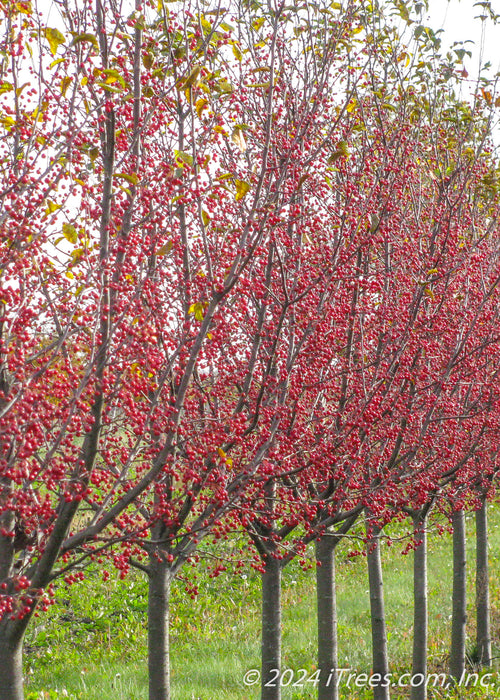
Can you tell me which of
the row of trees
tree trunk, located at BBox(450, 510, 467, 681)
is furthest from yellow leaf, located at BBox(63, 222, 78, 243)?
tree trunk, located at BBox(450, 510, 467, 681)

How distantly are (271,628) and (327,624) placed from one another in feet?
3.57

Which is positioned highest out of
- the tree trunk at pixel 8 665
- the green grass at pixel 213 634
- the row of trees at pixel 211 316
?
the row of trees at pixel 211 316

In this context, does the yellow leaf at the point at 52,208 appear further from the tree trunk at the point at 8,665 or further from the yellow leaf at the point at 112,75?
the tree trunk at the point at 8,665

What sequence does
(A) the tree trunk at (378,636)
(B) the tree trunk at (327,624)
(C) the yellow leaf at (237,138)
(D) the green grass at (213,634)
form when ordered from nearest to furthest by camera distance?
(C) the yellow leaf at (237,138) → (B) the tree trunk at (327,624) → (A) the tree trunk at (378,636) → (D) the green grass at (213,634)

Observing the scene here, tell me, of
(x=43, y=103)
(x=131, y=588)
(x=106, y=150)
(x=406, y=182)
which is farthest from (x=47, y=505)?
(x=131, y=588)

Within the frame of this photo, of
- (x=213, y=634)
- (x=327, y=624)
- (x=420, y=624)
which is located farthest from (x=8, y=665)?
(x=213, y=634)

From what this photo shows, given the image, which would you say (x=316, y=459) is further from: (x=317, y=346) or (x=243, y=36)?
(x=243, y=36)

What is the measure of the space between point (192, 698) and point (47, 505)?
22.8 ft

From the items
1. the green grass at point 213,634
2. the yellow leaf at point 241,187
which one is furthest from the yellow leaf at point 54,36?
the green grass at point 213,634

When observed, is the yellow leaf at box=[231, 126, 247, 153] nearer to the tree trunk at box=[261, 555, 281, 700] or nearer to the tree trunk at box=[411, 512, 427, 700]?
the tree trunk at box=[261, 555, 281, 700]

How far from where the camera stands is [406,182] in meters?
7.39

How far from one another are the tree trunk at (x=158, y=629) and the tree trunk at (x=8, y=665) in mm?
1746

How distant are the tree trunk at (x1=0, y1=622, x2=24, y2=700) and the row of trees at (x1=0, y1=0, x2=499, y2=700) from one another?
12 millimetres

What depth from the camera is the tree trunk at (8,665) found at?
4023mm
